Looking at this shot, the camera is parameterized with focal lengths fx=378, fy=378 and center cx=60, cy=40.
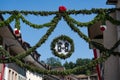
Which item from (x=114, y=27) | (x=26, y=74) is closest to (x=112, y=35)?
(x=114, y=27)

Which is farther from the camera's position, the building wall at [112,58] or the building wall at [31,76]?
the building wall at [31,76]

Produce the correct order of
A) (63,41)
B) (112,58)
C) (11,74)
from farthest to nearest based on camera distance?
(11,74) < (112,58) < (63,41)

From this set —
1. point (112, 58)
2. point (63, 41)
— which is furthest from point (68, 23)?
point (112, 58)

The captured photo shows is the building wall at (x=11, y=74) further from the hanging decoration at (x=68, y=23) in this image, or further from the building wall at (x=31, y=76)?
the hanging decoration at (x=68, y=23)

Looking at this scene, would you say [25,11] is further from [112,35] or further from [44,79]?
[44,79]

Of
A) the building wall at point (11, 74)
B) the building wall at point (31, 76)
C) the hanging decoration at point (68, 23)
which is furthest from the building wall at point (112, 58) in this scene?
the building wall at point (31, 76)

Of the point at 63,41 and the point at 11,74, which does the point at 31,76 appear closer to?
the point at 11,74

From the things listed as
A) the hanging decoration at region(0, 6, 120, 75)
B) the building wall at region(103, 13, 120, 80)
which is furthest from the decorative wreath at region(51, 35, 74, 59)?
the building wall at region(103, 13, 120, 80)

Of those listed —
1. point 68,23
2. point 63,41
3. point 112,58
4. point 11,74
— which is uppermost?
point 68,23

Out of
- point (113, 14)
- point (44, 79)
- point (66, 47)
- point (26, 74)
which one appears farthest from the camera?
point (44, 79)

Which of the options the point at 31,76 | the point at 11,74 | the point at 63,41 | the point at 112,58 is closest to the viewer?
the point at 63,41

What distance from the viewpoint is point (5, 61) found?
15180mm

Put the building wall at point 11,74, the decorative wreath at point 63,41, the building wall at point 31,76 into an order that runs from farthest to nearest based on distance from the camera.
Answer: the building wall at point 31,76
the building wall at point 11,74
the decorative wreath at point 63,41

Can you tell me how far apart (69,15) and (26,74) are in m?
27.3
